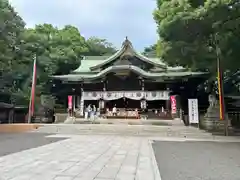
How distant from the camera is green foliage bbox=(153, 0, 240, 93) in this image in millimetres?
11250

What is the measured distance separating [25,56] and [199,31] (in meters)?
18.3

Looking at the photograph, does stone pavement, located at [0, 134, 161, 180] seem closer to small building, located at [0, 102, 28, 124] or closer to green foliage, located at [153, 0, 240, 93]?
green foliage, located at [153, 0, 240, 93]

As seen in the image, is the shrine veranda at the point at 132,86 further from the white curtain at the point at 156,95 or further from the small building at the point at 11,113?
the small building at the point at 11,113

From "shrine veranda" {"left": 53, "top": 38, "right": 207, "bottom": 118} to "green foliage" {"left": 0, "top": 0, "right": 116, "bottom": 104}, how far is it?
12.3ft

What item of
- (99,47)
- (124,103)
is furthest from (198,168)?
(99,47)

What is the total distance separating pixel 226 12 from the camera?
36.6ft

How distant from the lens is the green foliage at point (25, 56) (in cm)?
1945

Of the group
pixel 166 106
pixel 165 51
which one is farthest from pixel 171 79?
pixel 165 51

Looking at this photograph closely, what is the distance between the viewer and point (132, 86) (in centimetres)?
2616

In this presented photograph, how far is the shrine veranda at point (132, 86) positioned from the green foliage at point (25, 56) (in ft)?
12.3

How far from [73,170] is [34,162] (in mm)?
1400

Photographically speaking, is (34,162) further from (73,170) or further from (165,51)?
(165,51)

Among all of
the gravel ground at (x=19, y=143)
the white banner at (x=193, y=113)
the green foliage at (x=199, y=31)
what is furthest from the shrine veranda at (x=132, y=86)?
the gravel ground at (x=19, y=143)

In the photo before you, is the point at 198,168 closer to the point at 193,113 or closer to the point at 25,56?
the point at 193,113
